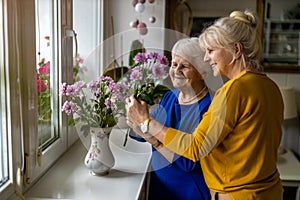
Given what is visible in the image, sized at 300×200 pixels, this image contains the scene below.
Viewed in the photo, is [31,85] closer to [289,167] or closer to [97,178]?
[97,178]

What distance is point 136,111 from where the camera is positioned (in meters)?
1.25

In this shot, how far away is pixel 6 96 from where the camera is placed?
3.75 ft

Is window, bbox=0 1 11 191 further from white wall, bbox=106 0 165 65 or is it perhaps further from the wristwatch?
white wall, bbox=106 0 165 65

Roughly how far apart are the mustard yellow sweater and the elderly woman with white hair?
203 millimetres

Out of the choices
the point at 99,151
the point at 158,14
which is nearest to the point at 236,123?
the point at 99,151

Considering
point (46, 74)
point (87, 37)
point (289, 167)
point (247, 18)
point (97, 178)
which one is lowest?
point (289, 167)

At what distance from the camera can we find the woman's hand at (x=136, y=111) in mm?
1245

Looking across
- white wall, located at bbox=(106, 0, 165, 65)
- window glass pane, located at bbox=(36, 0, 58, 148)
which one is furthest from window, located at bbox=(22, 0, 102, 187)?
white wall, located at bbox=(106, 0, 165, 65)

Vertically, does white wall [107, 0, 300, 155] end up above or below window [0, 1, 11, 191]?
above

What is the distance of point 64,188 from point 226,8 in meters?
1.67

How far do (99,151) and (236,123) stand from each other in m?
0.55

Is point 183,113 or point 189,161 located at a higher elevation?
point 183,113

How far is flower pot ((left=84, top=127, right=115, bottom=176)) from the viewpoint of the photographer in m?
1.45

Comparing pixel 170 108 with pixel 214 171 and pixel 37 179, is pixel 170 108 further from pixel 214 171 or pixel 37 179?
pixel 37 179
